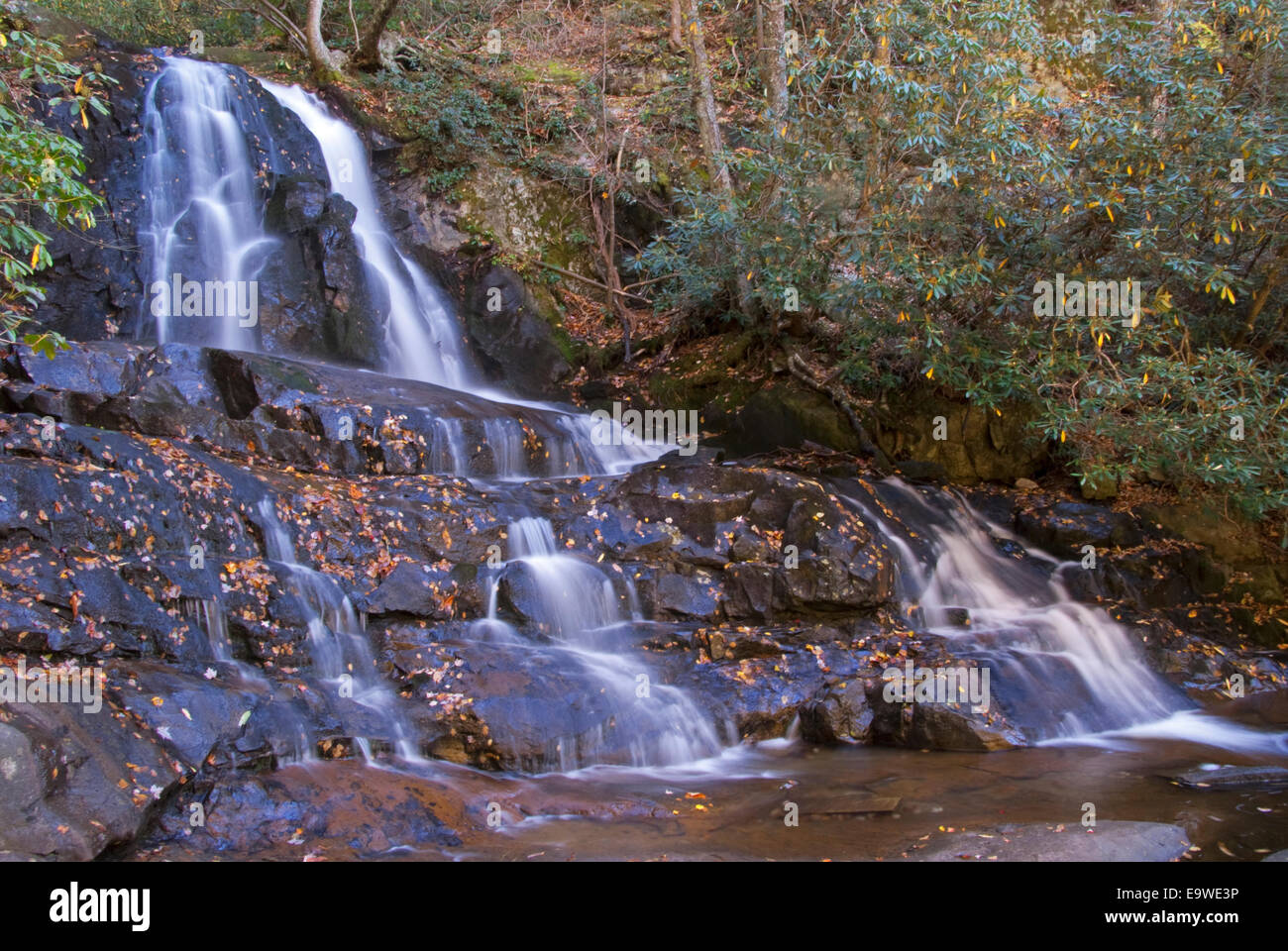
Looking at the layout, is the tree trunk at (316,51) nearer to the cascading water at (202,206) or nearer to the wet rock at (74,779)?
the cascading water at (202,206)

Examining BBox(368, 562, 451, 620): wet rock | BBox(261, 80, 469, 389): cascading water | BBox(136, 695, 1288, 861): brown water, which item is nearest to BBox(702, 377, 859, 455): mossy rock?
BBox(261, 80, 469, 389): cascading water

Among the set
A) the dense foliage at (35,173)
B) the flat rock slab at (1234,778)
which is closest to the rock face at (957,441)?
the flat rock slab at (1234,778)

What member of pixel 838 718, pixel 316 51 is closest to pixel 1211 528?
pixel 838 718

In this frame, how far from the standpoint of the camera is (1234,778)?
7.03 m

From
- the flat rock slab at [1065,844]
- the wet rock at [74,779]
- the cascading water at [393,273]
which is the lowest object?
the flat rock slab at [1065,844]

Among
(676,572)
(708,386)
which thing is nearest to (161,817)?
(676,572)

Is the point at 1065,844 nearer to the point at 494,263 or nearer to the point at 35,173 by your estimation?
the point at 35,173

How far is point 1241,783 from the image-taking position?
273 inches

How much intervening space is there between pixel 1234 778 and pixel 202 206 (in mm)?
13829

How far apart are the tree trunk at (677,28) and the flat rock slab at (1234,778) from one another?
49.6 ft

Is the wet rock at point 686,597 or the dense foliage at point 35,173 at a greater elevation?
the dense foliage at point 35,173

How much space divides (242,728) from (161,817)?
0.84 meters

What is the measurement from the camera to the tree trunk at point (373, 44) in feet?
56.8

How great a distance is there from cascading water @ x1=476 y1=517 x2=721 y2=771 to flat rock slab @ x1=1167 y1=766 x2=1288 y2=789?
11.6 feet
